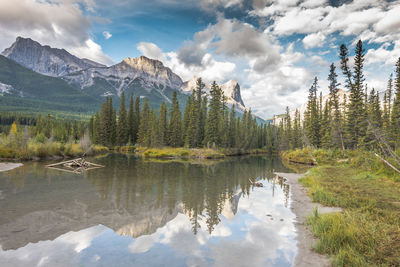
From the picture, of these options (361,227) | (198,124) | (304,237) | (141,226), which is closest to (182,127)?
(198,124)

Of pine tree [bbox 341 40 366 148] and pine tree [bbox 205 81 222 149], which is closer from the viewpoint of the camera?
pine tree [bbox 341 40 366 148]

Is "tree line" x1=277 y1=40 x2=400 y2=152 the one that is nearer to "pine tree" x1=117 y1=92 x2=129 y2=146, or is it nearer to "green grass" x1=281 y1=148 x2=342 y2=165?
"green grass" x1=281 y1=148 x2=342 y2=165

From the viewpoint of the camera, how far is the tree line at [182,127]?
65625mm

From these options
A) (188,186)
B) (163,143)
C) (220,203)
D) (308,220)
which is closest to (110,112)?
(163,143)

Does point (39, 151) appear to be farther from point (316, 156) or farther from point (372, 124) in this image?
point (316, 156)

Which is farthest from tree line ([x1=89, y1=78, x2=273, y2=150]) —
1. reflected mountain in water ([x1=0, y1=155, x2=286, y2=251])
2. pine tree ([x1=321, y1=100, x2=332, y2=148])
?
reflected mountain in water ([x1=0, y1=155, x2=286, y2=251])

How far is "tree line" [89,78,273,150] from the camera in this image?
215 feet

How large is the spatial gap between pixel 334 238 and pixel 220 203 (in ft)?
27.6

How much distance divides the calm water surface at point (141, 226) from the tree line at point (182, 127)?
4632 centimetres

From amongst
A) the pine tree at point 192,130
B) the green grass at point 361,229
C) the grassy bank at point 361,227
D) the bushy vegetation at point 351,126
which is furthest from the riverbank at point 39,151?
the bushy vegetation at point 351,126

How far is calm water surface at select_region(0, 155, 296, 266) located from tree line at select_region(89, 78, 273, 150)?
152ft

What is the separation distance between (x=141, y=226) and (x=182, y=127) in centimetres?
5963

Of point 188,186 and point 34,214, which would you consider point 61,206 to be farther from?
point 188,186

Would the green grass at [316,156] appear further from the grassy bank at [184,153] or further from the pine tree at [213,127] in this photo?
the pine tree at [213,127]
